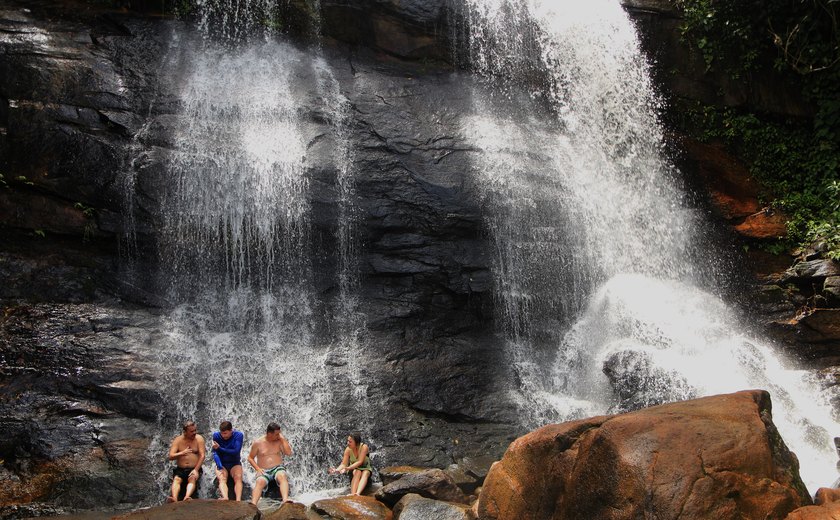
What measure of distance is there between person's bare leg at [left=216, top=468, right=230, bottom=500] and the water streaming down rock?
1.20m

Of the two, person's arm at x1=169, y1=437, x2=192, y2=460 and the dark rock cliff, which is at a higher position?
the dark rock cliff

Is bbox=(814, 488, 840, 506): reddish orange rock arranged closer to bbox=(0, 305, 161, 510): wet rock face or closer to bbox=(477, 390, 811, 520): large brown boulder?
bbox=(477, 390, 811, 520): large brown boulder

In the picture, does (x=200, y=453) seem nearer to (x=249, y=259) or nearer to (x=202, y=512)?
(x=202, y=512)

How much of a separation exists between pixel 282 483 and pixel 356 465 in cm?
102

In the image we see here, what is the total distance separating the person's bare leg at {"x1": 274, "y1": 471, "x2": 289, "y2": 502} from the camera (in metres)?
8.59

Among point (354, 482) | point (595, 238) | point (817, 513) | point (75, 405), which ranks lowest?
point (354, 482)

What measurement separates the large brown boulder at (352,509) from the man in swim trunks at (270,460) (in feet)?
3.11

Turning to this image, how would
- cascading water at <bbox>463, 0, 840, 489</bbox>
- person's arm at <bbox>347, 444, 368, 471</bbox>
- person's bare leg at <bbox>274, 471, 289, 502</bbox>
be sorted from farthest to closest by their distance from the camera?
cascading water at <bbox>463, 0, 840, 489</bbox>
person's arm at <bbox>347, 444, 368, 471</bbox>
person's bare leg at <bbox>274, 471, 289, 502</bbox>

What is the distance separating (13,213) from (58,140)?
1534 mm

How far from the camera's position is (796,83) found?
1548 centimetres

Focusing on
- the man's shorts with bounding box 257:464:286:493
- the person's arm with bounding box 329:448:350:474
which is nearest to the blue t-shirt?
the man's shorts with bounding box 257:464:286:493

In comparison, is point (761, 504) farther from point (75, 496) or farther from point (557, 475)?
point (75, 496)

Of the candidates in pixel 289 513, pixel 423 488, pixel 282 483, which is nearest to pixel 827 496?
pixel 423 488

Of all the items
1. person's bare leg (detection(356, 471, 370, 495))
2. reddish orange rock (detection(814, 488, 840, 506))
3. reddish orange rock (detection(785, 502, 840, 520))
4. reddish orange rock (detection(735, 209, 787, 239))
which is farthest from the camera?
reddish orange rock (detection(735, 209, 787, 239))
